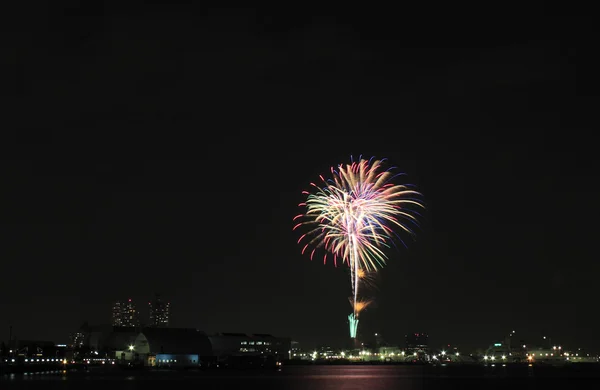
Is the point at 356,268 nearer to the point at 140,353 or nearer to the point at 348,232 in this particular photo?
the point at 348,232

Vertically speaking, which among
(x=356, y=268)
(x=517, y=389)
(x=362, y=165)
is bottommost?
(x=517, y=389)

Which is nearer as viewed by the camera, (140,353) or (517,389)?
(517,389)

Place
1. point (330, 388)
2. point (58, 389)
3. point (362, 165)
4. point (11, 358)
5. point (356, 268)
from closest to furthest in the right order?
1. point (58, 389)
2. point (330, 388)
3. point (362, 165)
4. point (356, 268)
5. point (11, 358)

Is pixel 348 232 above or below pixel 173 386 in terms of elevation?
above

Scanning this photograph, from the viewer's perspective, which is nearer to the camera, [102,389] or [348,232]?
[102,389]

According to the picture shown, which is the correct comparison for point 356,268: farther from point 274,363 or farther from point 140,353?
point 140,353

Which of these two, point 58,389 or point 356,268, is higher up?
point 356,268

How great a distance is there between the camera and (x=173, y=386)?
304 feet

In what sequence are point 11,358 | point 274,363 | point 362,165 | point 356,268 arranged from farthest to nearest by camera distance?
point 274,363 → point 11,358 → point 356,268 → point 362,165

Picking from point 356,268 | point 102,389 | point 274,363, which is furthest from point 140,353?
point 102,389

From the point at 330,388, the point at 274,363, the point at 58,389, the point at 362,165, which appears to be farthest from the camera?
the point at 274,363

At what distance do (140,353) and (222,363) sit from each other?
31.0 meters

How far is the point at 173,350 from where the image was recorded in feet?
643

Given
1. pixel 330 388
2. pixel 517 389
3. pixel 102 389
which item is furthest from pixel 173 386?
pixel 517 389
